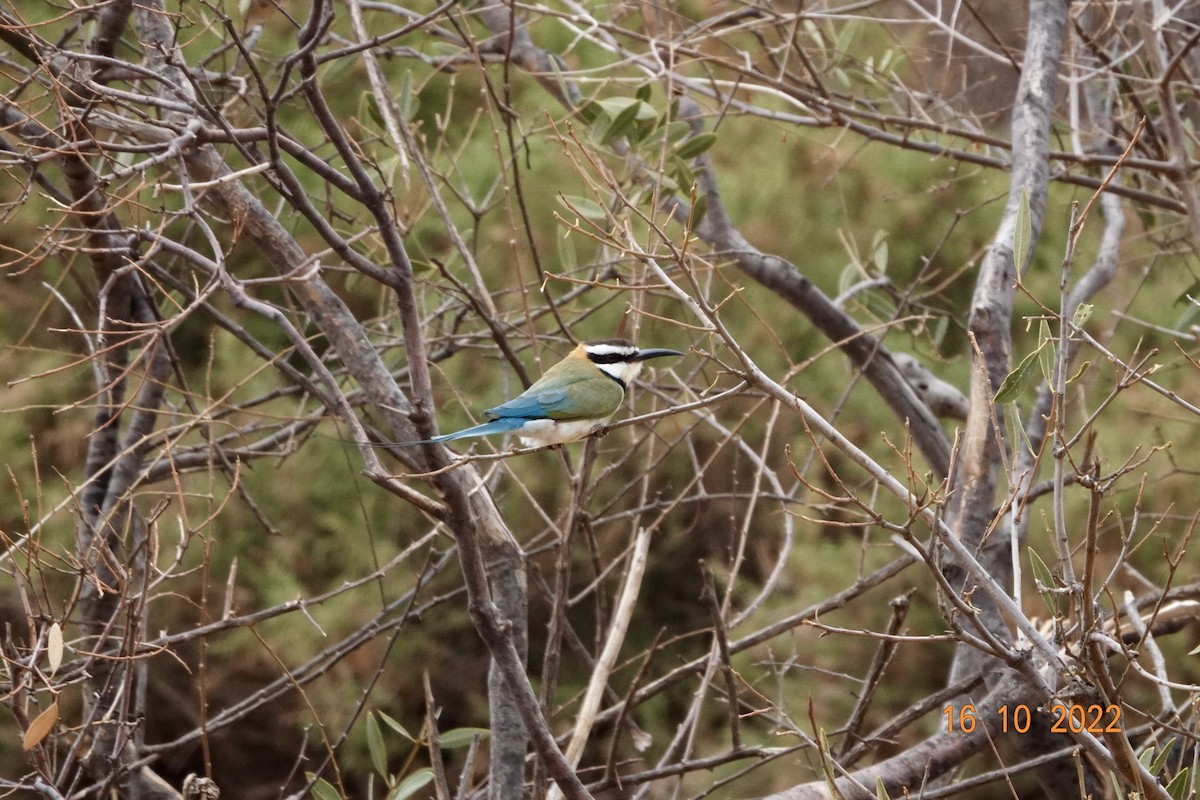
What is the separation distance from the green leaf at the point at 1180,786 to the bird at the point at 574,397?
1386mm

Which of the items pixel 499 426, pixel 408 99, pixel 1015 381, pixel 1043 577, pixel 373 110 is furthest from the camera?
pixel 408 99

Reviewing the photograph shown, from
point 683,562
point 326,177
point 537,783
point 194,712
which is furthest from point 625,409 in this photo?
point 194,712

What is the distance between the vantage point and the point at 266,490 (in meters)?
5.18

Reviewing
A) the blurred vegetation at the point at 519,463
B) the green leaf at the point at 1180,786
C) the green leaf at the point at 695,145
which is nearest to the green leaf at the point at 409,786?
the green leaf at the point at 1180,786

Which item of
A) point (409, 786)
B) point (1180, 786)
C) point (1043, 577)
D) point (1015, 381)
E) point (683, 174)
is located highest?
point (1015, 381)

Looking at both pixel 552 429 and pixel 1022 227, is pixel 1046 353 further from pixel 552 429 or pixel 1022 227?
pixel 552 429

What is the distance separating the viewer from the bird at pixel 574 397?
2.76 metres

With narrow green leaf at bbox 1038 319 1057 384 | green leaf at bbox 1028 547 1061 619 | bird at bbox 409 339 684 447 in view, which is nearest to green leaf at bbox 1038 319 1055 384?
narrow green leaf at bbox 1038 319 1057 384

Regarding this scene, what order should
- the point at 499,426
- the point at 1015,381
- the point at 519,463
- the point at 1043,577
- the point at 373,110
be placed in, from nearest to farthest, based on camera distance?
the point at 1015,381
the point at 1043,577
the point at 499,426
the point at 373,110
the point at 519,463

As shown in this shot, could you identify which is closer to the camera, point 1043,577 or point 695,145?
point 1043,577

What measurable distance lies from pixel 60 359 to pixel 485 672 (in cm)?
215

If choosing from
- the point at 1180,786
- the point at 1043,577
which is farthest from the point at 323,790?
the point at 1180,786

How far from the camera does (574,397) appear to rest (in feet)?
9.39

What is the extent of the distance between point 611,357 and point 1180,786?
1.70 metres
